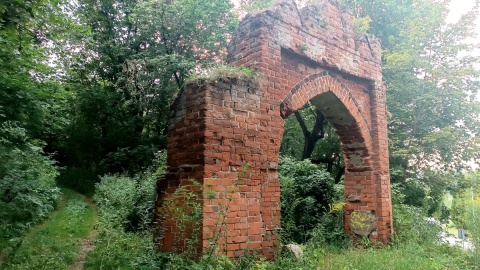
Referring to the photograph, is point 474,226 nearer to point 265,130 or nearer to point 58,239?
point 265,130

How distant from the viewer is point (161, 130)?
53.3ft

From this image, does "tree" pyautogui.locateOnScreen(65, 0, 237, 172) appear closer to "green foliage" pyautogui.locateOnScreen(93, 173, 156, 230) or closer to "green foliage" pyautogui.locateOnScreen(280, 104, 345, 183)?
"green foliage" pyautogui.locateOnScreen(93, 173, 156, 230)

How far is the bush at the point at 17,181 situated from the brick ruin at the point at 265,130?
2.94 meters

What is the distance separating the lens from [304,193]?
28.1 ft

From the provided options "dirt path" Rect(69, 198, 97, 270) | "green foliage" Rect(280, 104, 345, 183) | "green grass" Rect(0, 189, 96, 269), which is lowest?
"dirt path" Rect(69, 198, 97, 270)

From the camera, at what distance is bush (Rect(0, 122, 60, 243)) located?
6.04 metres

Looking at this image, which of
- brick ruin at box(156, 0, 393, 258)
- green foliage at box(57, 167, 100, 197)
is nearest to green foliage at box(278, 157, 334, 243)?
brick ruin at box(156, 0, 393, 258)

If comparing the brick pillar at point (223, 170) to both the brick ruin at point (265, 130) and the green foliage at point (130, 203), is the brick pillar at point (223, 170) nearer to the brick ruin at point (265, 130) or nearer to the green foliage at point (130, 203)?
the brick ruin at point (265, 130)

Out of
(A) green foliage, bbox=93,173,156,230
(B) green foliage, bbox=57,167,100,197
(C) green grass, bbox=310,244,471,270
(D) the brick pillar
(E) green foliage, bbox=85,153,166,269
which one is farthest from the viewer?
(B) green foliage, bbox=57,167,100,197

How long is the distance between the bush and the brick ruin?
2.94 meters

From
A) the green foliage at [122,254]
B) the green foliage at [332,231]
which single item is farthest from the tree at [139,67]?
the green foliage at [332,231]

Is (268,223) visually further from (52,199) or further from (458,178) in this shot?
(458,178)

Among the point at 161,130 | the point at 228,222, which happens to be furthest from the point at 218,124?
the point at 161,130

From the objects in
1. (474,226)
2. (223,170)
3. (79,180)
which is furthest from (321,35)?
(79,180)
